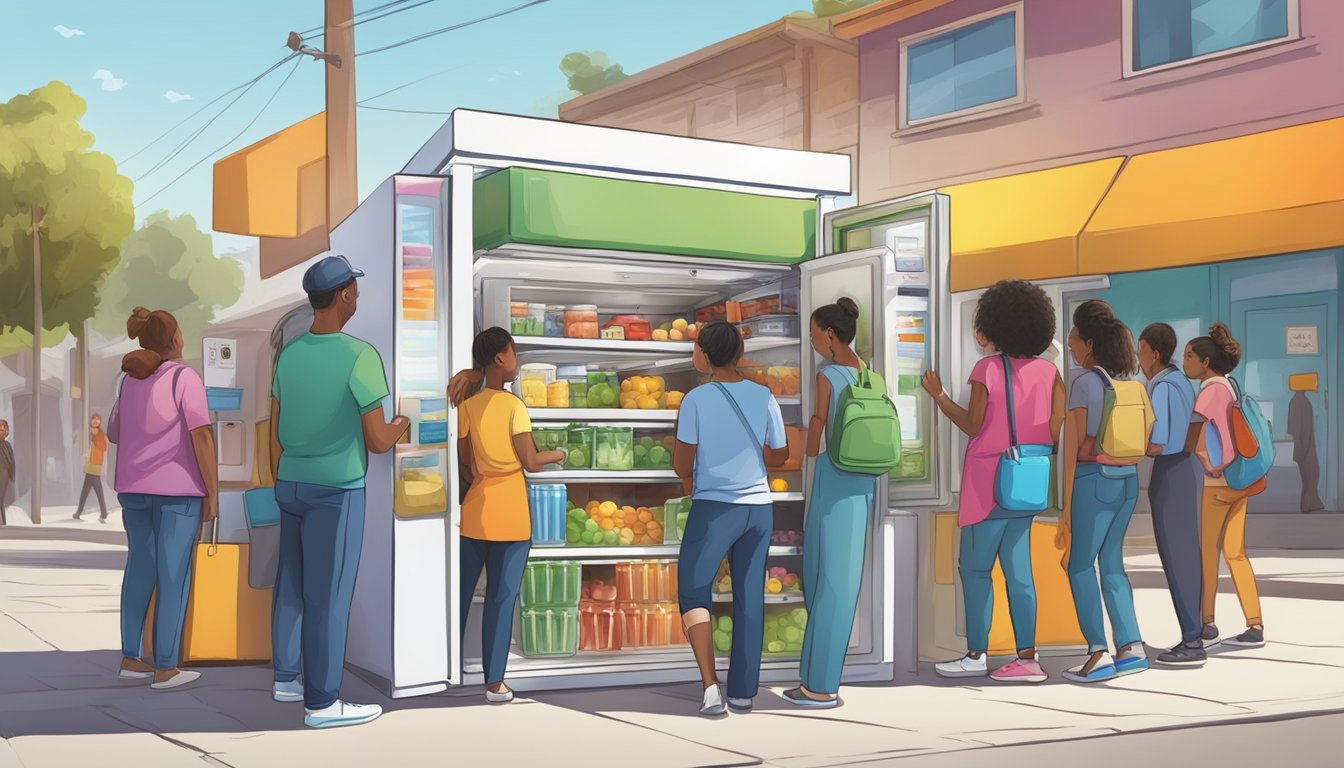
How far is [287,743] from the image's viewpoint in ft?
18.6

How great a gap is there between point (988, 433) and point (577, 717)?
263 cm

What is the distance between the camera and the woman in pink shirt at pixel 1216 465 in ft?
27.3

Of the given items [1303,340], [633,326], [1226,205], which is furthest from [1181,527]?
[1303,340]

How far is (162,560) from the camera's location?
700 cm

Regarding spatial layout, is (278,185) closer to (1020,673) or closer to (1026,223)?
(1026,223)

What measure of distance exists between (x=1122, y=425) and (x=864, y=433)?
1.71 m

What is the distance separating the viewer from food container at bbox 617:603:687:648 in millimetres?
7484

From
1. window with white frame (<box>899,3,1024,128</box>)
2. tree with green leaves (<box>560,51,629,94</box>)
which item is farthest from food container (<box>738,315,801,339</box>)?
tree with green leaves (<box>560,51,629,94</box>)

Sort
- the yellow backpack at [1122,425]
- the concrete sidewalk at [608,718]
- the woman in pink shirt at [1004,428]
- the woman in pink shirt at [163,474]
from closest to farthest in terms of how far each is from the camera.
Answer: the concrete sidewalk at [608,718], the woman in pink shirt at [163,474], the woman in pink shirt at [1004,428], the yellow backpack at [1122,425]

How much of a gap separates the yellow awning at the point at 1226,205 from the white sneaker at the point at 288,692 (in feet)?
32.4

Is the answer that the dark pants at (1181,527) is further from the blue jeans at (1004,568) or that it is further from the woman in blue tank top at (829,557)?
the woman in blue tank top at (829,557)

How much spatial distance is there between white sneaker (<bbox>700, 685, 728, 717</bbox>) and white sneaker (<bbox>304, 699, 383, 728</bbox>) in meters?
1.51

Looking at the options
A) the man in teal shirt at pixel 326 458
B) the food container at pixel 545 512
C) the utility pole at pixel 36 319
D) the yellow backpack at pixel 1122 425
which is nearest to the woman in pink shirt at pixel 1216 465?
the yellow backpack at pixel 1122 425

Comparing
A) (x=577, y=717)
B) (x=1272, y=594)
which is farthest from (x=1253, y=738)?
(x=1272, y=594)
